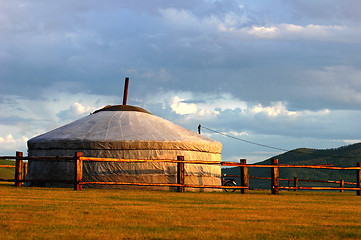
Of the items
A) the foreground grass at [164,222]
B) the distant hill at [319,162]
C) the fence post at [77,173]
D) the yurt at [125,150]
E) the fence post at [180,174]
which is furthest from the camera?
the distant hill at [319,162]

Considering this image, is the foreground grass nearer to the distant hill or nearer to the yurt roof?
the yurt roof

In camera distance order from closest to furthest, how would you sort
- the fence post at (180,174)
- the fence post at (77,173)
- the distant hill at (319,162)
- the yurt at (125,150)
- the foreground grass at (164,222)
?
the foreground grass at (164,222)
the fence post at (77,173)
the fence post at (180,174)
the yurt at (125,150)
the distant hill at (319,162)

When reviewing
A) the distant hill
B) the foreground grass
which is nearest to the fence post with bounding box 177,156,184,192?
the foreground grass

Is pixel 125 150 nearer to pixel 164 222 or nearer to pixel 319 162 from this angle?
pixel 164 222

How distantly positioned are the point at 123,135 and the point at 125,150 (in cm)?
54

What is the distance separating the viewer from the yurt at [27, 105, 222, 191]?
15922 millimetres

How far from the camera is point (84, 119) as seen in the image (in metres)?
18.5

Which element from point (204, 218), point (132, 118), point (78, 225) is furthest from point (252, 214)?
point (132, 118)

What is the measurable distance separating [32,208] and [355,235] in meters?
4.62

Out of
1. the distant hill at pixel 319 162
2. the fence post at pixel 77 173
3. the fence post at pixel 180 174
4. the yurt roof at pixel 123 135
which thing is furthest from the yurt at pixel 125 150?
the distant hill at pixel 319 162

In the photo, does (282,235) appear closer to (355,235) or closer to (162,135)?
(355,235)

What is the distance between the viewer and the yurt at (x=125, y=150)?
15.9m

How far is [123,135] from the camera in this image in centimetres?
1633

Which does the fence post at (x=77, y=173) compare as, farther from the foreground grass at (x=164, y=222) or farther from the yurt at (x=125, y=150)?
the foreground grass at (x=164, y=222)
